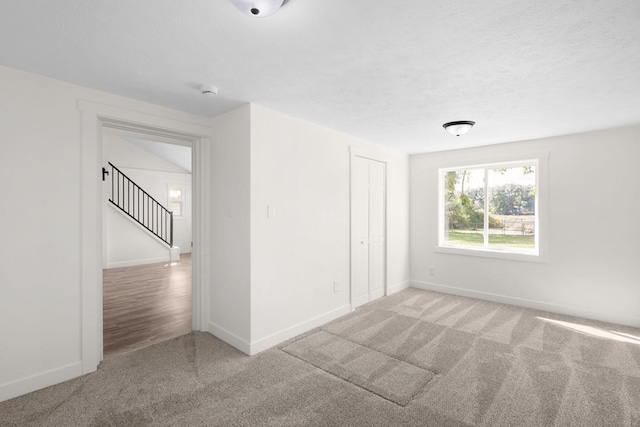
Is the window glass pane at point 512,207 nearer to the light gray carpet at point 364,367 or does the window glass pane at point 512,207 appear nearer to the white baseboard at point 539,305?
the white baseboard at point 539,305

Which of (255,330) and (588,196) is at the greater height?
(588,196)

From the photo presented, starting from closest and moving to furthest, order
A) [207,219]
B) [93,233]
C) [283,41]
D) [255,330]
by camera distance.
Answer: [283,41] → [93,233] → [255,330] → [207,219]

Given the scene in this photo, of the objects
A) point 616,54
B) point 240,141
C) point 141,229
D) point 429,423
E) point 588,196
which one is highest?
point 616,54

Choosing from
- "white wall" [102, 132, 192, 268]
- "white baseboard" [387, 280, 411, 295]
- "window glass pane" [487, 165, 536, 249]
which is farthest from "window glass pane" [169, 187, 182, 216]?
"window glass pane" [487, 165, 536, 249]

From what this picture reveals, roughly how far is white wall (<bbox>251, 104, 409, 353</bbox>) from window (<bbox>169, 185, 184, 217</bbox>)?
674 centimetres

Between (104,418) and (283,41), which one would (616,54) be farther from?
(104,418)

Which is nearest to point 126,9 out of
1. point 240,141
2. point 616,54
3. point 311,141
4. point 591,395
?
point 240,141

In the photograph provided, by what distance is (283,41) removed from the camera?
70.7 inches

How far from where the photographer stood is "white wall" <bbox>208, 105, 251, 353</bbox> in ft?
9.58

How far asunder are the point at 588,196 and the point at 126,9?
499cm

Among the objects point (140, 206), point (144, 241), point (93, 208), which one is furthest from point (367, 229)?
point (140, 206)

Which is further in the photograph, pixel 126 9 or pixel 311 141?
pixel 311 141

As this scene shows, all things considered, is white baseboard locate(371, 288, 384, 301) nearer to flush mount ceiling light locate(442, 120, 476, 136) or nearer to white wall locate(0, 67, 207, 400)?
flush mount ceiling light locate(442, 120, 476, 136)

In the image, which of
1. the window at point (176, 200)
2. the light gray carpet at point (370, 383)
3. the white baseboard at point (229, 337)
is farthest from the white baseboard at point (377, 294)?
the window at point (176, 200)
